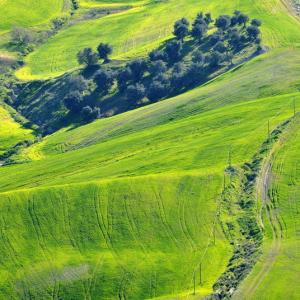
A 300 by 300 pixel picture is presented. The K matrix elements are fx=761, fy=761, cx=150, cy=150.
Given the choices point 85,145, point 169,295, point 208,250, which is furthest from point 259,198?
point 85,145

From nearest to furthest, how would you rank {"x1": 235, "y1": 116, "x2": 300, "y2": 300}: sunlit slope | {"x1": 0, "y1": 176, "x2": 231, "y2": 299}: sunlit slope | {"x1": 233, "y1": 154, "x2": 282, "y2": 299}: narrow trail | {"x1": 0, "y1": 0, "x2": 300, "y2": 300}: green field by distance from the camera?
1. {"x1": 235, "y1": 116, "x2": 300, "y2": 300}: sunlit slope
2. {"x1": 233, "y1": 154, "x2": 282, "y2": 299}: narrow trail
3. {"x1": 0, "y1": 0, "x2": 300, "y2": 300}: green field
4. {"x1": 0, "y1": 176, "x2": 231, "y2": 299}: sunlit slope

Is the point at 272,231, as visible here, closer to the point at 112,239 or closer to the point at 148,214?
the point at 148,214

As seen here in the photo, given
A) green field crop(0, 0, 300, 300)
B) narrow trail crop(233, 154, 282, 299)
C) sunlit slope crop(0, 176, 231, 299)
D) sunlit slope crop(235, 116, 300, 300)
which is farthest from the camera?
sunlit slope crop(0, 176, 231, 299)

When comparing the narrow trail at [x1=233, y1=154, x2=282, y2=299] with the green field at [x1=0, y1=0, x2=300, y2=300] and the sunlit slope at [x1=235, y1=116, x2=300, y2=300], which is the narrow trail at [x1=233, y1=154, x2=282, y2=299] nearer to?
the sunlit slope at [x1=235, y1=116, x2=300, y2=300]

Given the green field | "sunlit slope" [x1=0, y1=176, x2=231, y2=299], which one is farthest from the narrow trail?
"sunlit slope" [x1=0, y1=176, x2=231, y2=299]

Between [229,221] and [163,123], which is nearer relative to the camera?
[229,221]

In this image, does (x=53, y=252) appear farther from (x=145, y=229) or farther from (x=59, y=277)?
(x=145, y=229)

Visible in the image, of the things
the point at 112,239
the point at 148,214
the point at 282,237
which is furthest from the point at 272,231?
the point at 112,239
